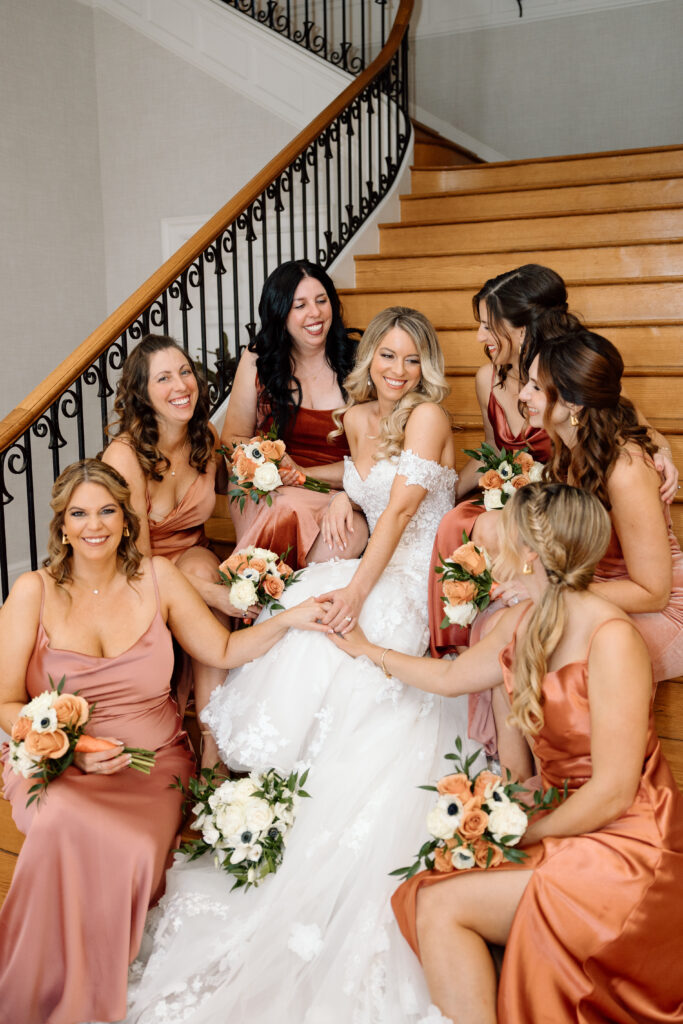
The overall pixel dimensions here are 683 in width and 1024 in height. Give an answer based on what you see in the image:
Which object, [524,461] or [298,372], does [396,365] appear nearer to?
[524,461]

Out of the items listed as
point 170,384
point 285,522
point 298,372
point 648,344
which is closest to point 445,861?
point 285,522

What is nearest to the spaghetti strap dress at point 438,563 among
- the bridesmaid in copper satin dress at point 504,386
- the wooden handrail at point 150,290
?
the bridesmaid in copper satin dress at point 504,386

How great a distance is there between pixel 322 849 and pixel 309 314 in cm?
196

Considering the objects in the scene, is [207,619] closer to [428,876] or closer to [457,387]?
[428,876]

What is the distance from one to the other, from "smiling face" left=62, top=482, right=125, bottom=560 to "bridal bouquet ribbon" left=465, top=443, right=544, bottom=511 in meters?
1.10

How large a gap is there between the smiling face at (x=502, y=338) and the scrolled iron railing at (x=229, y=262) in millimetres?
1115

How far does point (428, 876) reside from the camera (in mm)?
1863

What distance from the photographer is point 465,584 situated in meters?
2.38

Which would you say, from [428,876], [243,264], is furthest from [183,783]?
[243,264]

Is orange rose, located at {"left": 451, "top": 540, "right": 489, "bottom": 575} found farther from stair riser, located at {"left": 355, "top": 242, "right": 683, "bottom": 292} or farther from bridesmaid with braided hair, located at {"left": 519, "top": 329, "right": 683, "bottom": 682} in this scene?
stair riser, located at {"left": 355, "top": 242, "right": 683, "bottom": 292}

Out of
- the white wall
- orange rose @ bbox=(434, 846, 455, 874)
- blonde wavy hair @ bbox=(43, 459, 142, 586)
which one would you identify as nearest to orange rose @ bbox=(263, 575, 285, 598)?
blonde wavy hair @ bbox=(43, 459, 142, 586)

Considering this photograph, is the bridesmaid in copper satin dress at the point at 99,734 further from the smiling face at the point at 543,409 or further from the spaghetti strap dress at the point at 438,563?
the smiling face at the point at 543,409

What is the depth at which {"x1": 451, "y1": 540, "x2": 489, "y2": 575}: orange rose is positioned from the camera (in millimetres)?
2398

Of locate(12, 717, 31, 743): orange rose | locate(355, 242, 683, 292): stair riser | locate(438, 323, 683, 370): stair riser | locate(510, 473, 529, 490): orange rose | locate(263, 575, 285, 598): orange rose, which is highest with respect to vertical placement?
locate(355, 242, 683, 292): stair riser
